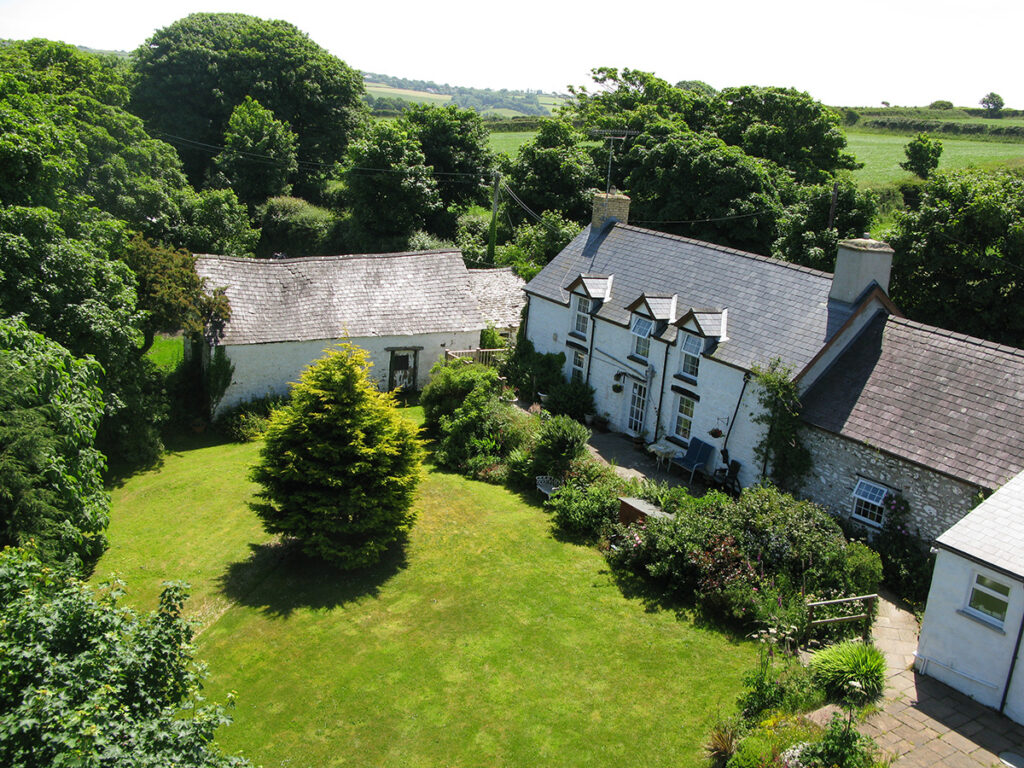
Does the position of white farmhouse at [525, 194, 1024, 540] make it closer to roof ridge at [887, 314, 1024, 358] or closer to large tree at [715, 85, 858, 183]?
roof ridge at [887, 314, 1024, 358]

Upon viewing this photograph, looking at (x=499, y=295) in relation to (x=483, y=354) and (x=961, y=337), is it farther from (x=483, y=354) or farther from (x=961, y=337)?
(x=961, y=337)

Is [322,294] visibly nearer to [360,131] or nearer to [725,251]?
[725,251]

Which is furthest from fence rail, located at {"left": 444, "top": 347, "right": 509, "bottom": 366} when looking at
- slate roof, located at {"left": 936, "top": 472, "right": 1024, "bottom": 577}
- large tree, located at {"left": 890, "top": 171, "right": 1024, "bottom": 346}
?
slate roof, located at {"left": 936, "top": 472, "right": 1024, "bottom": 577}

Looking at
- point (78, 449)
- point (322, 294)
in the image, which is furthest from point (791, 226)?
point (78, 449)

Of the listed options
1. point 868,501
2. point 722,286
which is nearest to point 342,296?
point 722,286

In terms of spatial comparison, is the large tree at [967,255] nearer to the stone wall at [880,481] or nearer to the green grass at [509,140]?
the stone wall at [880,481]
